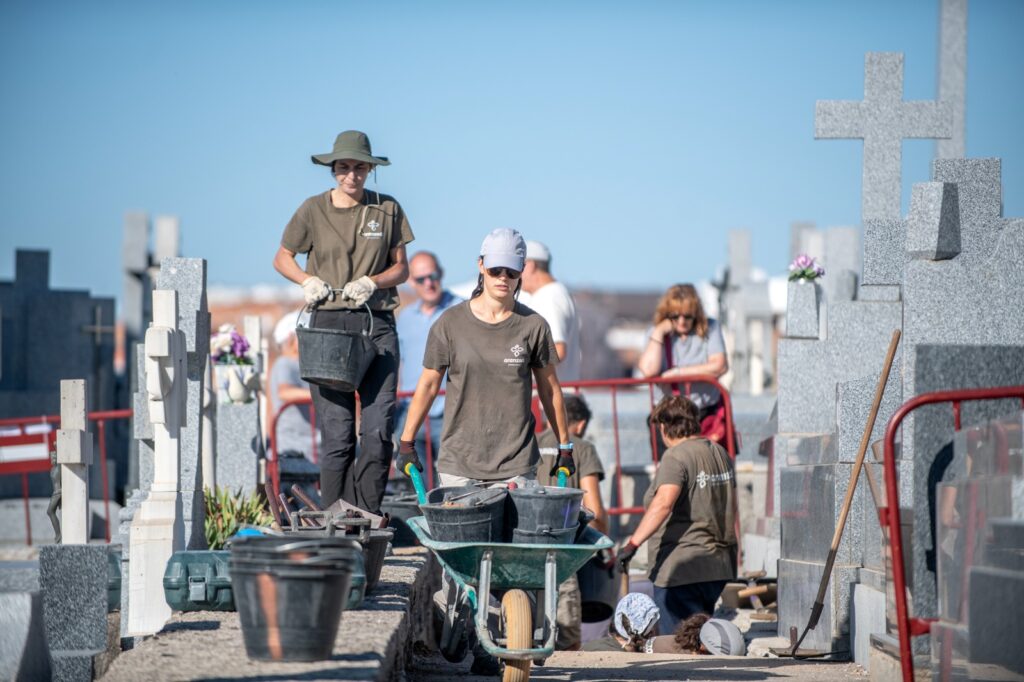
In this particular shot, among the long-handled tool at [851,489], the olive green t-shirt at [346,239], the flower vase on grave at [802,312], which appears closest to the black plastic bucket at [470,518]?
the olive green t-shirt at [346,239]

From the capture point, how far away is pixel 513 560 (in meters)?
5.43

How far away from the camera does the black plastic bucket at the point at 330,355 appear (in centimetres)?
656

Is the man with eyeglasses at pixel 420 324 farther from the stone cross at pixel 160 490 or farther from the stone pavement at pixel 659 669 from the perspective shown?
the stone cross at pixel 160 490

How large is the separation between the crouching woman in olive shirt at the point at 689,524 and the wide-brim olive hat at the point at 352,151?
2414 mm

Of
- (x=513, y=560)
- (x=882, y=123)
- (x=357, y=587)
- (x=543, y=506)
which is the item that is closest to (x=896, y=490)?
(x=543, y=506)

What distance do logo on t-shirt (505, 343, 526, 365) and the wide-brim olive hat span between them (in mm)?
1370

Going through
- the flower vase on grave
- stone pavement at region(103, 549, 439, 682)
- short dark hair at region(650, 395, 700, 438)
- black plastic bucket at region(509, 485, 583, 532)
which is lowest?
stone pavement at region(103, 549, 439, 682)

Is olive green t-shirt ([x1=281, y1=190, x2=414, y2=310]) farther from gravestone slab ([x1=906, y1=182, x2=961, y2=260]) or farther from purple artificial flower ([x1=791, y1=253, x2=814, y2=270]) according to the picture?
purple artificial flower ([x1=791, y1=253, x2=814, y2=270])

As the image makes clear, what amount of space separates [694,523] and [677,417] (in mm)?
626

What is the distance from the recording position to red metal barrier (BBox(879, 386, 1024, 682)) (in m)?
4.57

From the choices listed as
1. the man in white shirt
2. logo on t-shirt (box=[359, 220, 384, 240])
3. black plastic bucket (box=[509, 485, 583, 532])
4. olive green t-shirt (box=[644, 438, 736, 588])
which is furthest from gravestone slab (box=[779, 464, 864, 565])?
logo on t-shirt (box=[359, 220, 384, 240])

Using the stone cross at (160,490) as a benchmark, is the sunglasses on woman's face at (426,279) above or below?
above

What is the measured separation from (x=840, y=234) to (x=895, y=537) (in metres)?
9.23

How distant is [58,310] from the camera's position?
15602mm
